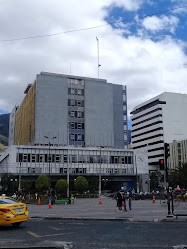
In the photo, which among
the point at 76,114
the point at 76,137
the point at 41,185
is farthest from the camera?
the point at 76,114

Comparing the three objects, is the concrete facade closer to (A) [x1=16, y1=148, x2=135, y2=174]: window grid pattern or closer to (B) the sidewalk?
(A) [x1=16, y1=148, x2=135, y2=174]: window grid pattern

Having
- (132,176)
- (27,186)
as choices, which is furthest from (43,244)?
(132,176)

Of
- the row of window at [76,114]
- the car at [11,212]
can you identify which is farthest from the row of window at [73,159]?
the car at [11,212]

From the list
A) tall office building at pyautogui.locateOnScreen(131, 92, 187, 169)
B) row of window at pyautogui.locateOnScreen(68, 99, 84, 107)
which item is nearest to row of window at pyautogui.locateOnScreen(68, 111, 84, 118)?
row of window at pyautogui.locateOnScreen(68, 99, 84, 107)

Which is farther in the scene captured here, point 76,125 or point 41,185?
point 76,125

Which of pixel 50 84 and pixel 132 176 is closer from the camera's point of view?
pixel 132 176

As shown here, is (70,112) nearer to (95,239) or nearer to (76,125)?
(76,125)

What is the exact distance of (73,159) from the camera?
7800 centimetres

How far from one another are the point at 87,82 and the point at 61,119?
1534 centimetres

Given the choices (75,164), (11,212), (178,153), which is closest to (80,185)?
(75,164)

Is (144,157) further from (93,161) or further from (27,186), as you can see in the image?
(27,186)

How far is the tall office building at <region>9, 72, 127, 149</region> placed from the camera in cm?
8831

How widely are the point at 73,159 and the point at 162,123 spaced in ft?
191

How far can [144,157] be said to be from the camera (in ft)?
281
